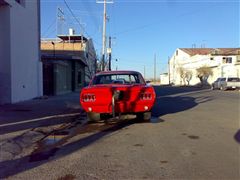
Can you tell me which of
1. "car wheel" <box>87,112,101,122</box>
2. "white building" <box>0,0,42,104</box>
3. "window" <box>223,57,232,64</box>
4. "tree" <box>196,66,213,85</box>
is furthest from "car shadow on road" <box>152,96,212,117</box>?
"window" <box>223,57,232,64</box>

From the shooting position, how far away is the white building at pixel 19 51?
54.1 ft

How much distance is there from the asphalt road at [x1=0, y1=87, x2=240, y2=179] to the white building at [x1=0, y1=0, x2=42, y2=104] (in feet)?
27.9

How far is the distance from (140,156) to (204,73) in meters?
62.5

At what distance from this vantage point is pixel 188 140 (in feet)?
25.7

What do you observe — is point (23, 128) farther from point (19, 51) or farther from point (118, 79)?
point (19, 51)

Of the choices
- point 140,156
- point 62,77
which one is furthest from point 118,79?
point 62,77

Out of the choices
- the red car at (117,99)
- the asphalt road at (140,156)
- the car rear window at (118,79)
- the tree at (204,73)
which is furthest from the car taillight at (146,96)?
the tree at (204,73)

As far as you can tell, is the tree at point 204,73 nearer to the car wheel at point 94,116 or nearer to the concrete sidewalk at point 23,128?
the concrete sidewalk at point 23,128

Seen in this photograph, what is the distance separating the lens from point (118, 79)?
41.4 feet

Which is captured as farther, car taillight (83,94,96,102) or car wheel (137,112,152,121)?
car wheel (137,112,152,121)

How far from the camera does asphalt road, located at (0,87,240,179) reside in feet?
17.3

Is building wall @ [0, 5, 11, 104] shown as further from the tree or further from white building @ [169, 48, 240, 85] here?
the tree

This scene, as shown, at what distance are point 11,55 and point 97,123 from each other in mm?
7766

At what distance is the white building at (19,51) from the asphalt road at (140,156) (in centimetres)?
850
